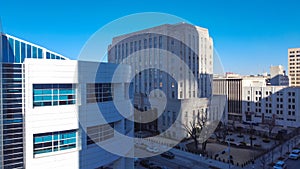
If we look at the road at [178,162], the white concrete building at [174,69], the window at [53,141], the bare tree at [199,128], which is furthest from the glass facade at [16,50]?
the white concrete building at [174,69]

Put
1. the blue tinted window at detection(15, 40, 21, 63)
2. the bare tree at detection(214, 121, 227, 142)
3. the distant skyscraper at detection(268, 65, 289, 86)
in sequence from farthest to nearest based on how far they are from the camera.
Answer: the distant skyscraper at detection(268, 65, 289, 86), the bare tree at detection(214, 121, 227, 142), the blue tinted window at detection(15, 40, 21, 63)

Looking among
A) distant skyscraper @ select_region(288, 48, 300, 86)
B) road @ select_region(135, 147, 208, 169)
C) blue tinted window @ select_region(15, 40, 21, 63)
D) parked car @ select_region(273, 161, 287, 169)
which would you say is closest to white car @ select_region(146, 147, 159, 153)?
road @ select_region(135, 147, 208, 169)

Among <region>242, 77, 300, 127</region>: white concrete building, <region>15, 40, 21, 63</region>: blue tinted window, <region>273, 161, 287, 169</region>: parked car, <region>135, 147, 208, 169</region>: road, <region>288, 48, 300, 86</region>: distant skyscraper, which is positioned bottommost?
<region>135, 147, 208, 169</region>: road

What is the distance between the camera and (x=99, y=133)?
33.2ft

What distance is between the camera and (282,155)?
63.2 feet

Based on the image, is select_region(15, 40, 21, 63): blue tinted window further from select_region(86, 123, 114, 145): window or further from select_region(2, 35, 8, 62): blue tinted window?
select_region(86, 123, 114, 145): window

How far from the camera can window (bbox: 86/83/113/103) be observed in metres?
9.76

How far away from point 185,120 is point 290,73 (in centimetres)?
4023

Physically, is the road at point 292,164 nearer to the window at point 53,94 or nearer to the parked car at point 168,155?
the parked car at point 168,155

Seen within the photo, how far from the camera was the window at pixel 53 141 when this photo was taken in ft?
28.4

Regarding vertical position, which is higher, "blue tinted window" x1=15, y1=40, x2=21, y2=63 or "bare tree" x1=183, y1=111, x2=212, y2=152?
"blue tinted window" x1=15, y1=40, x2=21, y2=63

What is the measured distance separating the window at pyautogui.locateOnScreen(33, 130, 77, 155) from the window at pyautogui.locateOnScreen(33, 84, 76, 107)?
116cm

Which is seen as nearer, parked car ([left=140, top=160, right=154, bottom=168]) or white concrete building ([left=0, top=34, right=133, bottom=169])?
white concrete building ([left=0, top=34, right=133, bottom=169])

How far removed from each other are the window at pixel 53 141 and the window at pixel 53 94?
3.81ft
